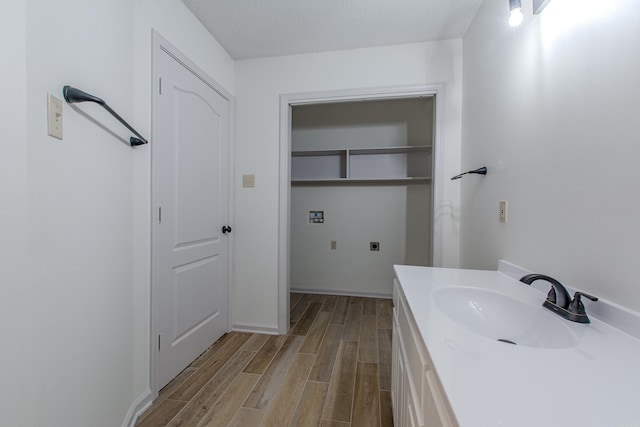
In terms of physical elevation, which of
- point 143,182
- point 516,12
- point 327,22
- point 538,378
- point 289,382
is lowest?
point 289,382

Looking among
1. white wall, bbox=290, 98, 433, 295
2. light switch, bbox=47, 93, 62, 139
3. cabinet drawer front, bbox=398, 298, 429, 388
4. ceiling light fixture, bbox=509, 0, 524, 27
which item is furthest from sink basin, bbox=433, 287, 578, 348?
white wall, bbox=290, 98, 433, 295

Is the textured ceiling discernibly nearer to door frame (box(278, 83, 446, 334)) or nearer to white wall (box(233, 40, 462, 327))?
white wall (box(233, 40, 462, 327))

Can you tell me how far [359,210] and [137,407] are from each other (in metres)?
2.53

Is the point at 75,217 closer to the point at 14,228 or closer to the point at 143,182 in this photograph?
the point at 14,228

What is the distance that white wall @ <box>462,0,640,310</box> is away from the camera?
2.23 feet

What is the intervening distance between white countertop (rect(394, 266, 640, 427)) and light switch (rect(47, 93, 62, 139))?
129 centimetres

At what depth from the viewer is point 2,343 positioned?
0.68m

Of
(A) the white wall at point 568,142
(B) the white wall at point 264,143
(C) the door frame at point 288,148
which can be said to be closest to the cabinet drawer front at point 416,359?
(A) the white wall at point 568,142

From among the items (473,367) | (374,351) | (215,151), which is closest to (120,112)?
(215,151)

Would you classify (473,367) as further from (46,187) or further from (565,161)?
(46,187)

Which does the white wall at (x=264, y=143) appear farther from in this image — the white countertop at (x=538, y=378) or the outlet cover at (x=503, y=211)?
the white countertop at (x=538, y=378)

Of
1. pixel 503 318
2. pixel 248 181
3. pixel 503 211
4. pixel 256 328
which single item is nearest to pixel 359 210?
pixel 248 181

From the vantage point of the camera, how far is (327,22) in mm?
1732

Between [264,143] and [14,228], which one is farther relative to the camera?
[264,143]
